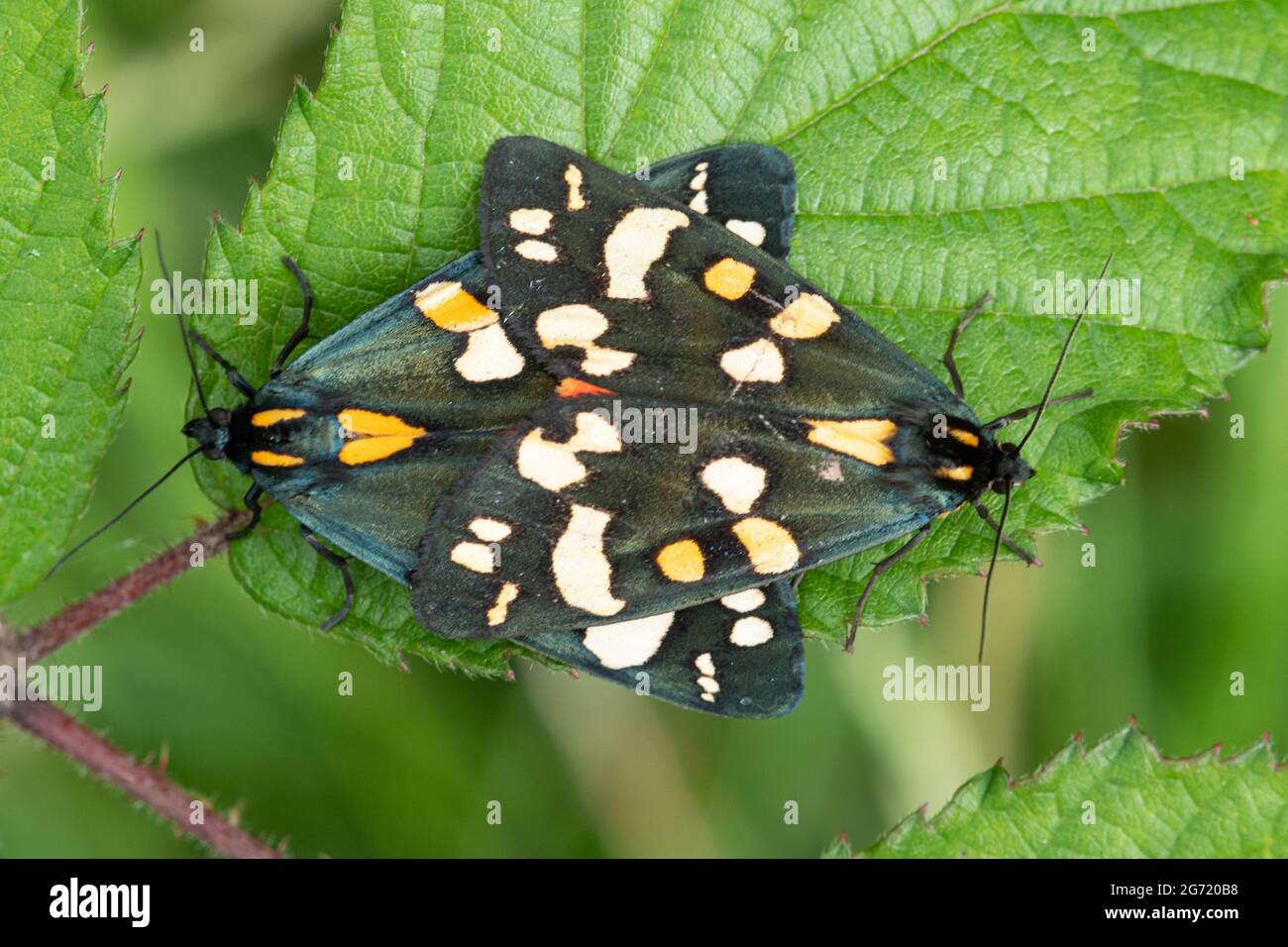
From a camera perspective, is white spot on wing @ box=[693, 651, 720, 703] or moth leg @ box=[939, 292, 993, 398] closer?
moth leg @ box=[939, 292, 993, 398]

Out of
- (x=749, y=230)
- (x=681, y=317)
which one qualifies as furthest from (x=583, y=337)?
(x=749, y=230)

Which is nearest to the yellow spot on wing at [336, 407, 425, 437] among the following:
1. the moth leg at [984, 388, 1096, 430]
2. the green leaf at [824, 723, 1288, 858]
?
the moth leg at [984, 388, 1096, 430]

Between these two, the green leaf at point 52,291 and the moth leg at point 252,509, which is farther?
the moth leg at point 252,509

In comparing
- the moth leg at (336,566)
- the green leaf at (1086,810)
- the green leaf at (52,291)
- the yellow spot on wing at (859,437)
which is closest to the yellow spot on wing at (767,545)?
the yellow spot on wing at (859,437)

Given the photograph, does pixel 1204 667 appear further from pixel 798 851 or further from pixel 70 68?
pixel 70 68

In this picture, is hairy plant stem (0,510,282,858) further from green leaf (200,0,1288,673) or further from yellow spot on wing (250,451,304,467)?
green leaf (200,0,1288,673)

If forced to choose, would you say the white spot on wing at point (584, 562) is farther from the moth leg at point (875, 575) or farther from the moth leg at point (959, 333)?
the moth leg at point (959, 333)

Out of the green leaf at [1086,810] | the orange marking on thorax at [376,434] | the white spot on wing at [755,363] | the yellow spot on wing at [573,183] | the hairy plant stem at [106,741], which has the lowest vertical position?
the green leaf at [1086,810]
